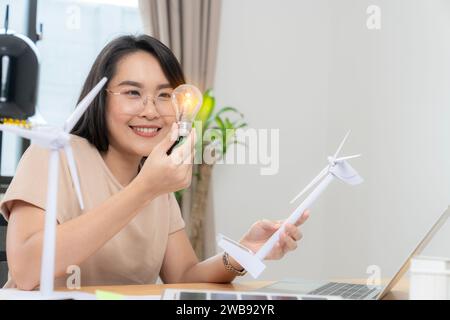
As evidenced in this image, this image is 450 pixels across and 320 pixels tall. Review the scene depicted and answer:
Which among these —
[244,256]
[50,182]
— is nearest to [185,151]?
[244,256]

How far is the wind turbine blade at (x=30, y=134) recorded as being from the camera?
714 millimetres

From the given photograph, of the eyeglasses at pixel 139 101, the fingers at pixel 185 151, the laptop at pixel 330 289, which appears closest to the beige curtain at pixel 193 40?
the eyeglasses at pixel 139 101

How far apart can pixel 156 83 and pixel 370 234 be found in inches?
87.4

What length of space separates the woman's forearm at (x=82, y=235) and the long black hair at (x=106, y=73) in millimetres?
372

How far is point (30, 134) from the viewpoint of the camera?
0.74m

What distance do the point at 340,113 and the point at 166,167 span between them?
2638mm

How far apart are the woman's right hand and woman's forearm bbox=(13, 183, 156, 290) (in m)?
0.02

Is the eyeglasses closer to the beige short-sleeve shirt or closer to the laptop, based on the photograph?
the beige short-sleeve shirt

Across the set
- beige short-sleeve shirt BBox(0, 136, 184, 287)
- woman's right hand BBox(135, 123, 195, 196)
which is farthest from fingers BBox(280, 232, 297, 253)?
beige short-sleeve shirt BBox(0, 136, 184, 287)

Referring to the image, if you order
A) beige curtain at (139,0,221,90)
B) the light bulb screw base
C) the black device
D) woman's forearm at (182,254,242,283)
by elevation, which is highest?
beige curtain at (139,0,221,90)

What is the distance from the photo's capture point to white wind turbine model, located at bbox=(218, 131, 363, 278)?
0.93 meters

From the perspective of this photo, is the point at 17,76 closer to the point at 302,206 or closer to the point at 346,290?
the point at 302,206

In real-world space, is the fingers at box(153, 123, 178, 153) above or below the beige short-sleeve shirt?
above
